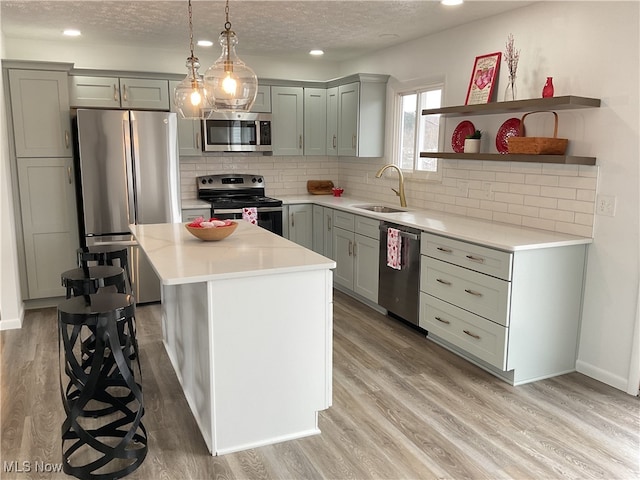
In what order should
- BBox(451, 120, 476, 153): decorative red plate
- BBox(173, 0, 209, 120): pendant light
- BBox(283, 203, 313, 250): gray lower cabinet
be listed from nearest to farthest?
BBox(173, 0, 209, 120): pendant light < BBox(451, 120, 476, 153): decorative red plate < BBox(283, 203, 313, 250): gray lower cabinet

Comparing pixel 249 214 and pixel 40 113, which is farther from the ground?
pixel 40 113

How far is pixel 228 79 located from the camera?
2.50 meters

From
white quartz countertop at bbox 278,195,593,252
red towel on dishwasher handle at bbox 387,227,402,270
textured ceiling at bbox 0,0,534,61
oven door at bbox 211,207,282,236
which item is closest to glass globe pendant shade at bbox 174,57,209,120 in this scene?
textured ceiling at bbox 0,0,534,61

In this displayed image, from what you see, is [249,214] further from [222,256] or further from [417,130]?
[222,256]

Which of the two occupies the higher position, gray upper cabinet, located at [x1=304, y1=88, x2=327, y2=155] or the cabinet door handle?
gray upper cabinet, located at [x1=304, y1=88, x2=327, y2=155]

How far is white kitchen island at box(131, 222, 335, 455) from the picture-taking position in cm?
243

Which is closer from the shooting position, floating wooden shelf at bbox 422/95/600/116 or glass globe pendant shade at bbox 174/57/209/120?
glass globe pendant shade at bbox 174/57/209/120

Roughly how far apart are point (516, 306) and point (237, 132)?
11.7 ft

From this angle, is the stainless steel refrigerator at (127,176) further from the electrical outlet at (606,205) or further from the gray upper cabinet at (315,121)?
the electrical outlet at (606,205)

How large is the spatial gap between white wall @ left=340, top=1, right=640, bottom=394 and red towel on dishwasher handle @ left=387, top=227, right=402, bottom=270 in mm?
1367

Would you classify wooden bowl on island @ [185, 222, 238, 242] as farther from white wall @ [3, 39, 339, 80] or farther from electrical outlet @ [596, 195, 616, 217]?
white wall @ [3, 39, 339, 80]

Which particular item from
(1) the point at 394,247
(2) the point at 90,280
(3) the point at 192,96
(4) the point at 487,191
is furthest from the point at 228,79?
(4) the point at 487,191

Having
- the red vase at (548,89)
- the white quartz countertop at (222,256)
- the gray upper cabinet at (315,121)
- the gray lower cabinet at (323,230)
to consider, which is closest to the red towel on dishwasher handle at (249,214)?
the gray lower cabinet at (323,230)

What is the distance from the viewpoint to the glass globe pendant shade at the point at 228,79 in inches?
98.3
